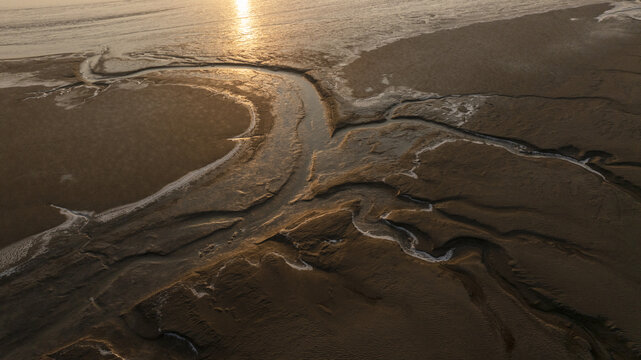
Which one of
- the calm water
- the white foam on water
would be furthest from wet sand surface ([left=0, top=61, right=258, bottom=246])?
the calm water

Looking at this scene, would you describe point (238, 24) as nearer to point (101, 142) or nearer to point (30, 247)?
point (101, 142)

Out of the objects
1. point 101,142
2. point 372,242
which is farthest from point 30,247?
point 372,242

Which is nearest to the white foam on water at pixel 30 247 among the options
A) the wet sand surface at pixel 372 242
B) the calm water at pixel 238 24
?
the wet sand surface at pixel 372 242

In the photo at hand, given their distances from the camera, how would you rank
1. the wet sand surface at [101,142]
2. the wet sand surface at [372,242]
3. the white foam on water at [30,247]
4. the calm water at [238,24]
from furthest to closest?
the calm water at [238,24]
the wet sand surface at [101,142]
the white foam on water at [30,247]
the wet sand surface at [372,242]

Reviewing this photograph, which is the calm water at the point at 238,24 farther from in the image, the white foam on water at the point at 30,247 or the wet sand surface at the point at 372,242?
the white foam on water at the point at 30,247

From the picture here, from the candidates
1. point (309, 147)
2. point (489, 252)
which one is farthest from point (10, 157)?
point (489, 252)

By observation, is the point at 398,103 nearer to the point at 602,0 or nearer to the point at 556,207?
the point at 556,207

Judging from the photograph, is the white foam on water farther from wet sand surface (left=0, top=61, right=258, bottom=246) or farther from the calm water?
the calm water
